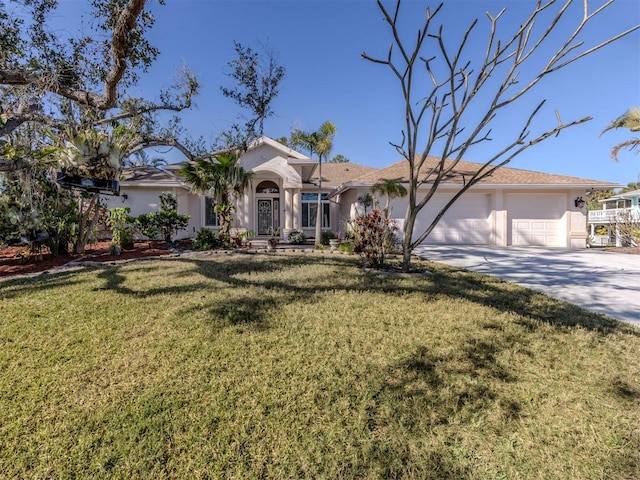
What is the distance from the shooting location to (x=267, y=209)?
17.7 metres

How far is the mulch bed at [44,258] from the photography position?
8516 millimetres

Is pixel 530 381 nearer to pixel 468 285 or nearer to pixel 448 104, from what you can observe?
pixel 468 285

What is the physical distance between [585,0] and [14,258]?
15990 mm

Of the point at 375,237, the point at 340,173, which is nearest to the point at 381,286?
the point at 375,237

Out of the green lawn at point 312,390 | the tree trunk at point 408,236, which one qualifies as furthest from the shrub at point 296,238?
the green lawn at point 312,390

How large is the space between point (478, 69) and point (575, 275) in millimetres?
6213

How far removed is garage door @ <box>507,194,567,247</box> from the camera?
15977 millimetres

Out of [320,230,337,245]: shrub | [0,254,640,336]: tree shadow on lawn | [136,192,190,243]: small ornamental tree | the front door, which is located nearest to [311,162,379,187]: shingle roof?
the front door

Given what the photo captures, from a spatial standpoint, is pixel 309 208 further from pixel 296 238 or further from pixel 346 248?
pixel 346 248

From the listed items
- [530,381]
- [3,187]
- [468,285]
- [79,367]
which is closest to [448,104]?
[468,285]

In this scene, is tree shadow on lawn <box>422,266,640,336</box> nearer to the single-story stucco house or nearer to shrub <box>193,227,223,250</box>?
the single-story stucco house

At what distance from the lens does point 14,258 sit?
987 cm

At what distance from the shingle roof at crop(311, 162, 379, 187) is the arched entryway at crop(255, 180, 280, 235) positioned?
→ 3.41 meters

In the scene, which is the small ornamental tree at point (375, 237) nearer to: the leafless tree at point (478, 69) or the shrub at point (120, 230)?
the leafless tree at point (478, 69)
